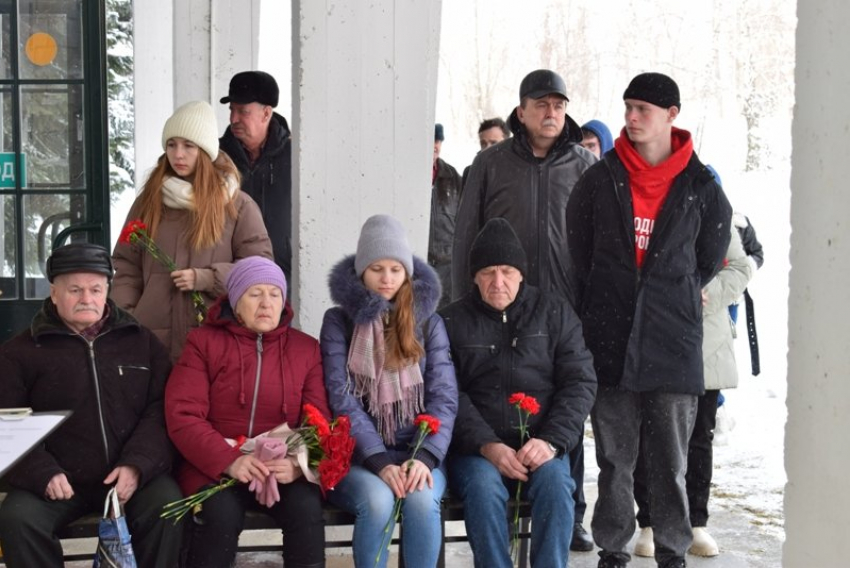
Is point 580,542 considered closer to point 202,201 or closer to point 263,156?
point 202,201

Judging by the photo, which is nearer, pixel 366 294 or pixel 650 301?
pixel 366 294

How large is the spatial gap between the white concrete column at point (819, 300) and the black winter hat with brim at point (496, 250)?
228 centimetres

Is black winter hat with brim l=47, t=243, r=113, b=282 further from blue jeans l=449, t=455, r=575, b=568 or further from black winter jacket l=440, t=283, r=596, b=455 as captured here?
blue jeans l=449, t=455, r=575, b=568

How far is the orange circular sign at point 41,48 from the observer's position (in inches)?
255

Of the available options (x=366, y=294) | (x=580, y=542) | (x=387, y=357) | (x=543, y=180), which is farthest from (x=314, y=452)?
(x=543, y=180)

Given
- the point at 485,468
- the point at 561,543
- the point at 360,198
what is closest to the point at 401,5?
the point at 360,198

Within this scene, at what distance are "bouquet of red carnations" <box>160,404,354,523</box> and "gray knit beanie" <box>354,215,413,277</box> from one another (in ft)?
1.85

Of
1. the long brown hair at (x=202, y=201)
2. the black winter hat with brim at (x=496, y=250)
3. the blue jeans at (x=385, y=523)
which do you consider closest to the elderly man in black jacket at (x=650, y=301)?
the black winter hat with brim at (x=496, y=250)

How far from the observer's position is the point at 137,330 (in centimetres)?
409

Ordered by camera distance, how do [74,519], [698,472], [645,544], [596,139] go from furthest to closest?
[596,139] → [698,472] → [645,544] → [74,519]

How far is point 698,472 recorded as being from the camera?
5.12 m

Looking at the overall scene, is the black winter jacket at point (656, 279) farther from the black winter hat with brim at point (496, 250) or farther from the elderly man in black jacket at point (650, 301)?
the black winter hat with brim at point (496, 250)

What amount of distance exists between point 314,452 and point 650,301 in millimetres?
1351

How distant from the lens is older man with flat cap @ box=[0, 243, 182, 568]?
382 centimetres
